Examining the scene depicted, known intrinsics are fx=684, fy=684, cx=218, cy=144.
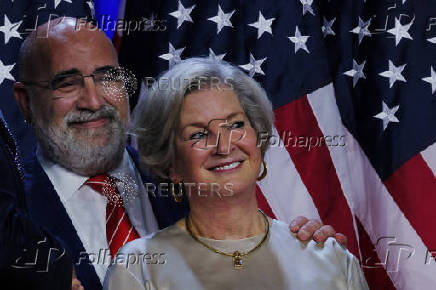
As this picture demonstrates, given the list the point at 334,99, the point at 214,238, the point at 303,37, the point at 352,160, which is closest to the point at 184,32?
the point at 303,37

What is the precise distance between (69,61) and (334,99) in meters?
1.15

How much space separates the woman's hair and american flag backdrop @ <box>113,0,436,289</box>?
730 millimetres

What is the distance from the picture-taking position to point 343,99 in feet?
9.46

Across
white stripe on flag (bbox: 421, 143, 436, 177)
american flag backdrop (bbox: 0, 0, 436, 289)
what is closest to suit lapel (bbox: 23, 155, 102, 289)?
american flag backdrop (bbox: 0, 0, 436, 289)

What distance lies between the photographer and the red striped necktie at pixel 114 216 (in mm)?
2275

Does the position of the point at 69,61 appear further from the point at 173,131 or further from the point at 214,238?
the point at 214,238

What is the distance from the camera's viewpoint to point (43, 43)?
92.0 inches

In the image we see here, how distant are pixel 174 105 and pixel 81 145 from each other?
0.44 m

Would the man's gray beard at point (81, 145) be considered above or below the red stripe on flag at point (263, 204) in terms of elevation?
above

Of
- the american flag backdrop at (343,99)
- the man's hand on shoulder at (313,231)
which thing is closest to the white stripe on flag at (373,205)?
the american flag backdrop at (343,99)

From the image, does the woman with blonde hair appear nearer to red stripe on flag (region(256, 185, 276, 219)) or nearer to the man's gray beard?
the man's gray beard

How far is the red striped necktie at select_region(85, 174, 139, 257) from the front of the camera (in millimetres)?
2275

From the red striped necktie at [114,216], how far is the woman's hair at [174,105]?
237 mm

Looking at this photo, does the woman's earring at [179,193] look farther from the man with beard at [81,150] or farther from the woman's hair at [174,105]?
the man with beard at [81,150]
